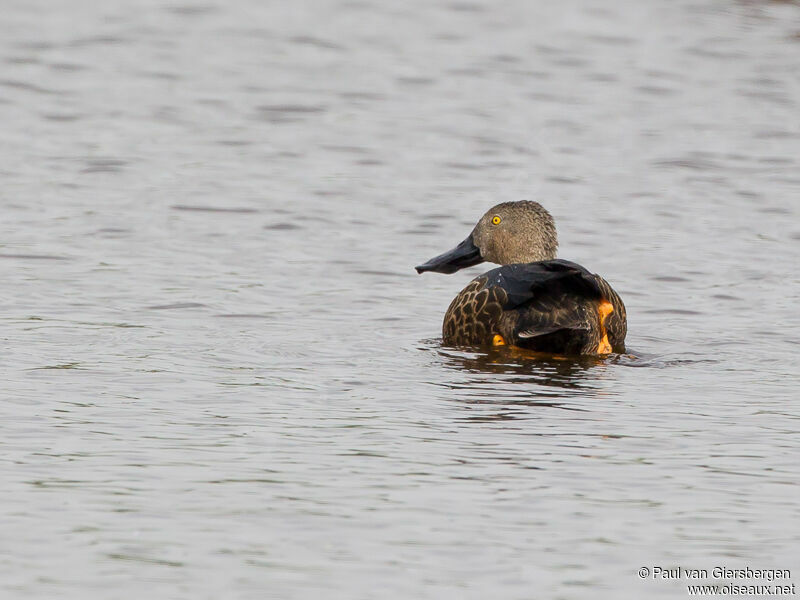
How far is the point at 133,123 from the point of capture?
54.5ft

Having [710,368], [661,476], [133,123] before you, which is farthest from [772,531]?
[133,123]

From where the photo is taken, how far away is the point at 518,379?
8.59 m

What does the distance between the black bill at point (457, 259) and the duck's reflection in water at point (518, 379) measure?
1.49 m

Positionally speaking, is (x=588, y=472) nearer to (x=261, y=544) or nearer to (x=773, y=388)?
(x=261, y=544)

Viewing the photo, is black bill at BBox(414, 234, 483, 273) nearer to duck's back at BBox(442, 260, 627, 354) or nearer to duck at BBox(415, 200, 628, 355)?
duck at BBox(415, 200, 628, 355)

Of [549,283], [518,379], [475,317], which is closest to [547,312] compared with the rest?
[549,283]

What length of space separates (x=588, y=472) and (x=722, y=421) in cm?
134

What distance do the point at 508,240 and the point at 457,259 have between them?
41 centimetres

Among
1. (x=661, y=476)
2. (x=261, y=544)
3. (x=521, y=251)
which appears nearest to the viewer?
(x=261, y=544)

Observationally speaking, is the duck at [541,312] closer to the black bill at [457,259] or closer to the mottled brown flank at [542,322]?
the mottled brown flank at [542,322]

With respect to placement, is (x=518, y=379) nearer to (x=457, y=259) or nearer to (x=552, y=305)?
(x=552, y=305)

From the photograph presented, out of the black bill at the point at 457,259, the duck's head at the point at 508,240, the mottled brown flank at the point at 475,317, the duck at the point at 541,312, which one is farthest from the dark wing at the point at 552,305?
the black bill at the point at 457,259

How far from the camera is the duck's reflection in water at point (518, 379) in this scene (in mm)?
7824

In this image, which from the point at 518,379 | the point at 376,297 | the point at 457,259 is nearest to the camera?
the point at 518,379
